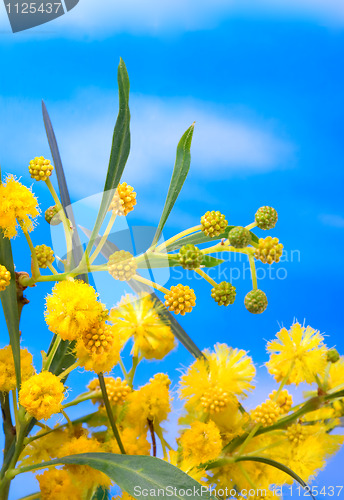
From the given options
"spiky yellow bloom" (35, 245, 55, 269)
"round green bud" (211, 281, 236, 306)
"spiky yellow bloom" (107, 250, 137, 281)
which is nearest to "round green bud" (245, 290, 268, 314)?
"round green bud" (211, 281, 236, 306)

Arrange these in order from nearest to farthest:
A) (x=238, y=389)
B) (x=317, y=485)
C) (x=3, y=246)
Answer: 1. (x=3, y=246)
2. (x=238, y=389)
3. (x=317, y=485)

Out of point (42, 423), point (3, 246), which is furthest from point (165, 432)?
point (3, 246)

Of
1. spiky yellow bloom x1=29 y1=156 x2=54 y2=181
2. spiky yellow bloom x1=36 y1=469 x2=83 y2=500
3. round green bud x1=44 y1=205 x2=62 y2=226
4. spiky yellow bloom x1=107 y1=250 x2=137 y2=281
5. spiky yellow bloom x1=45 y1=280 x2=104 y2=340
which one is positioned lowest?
spiky yellow bloom x1=36 y1=469 x2=83 y2=500

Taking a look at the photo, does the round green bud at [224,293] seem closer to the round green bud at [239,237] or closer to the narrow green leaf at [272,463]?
the round green bud at [239,237]

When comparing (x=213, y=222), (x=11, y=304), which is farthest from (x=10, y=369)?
(x=213, y=222)

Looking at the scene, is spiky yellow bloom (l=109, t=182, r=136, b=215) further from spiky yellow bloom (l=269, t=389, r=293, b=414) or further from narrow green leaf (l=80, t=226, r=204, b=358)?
spiky yellow bloom (l=269, t=389, r=293, b=414)

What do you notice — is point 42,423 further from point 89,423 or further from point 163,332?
point 163,332
